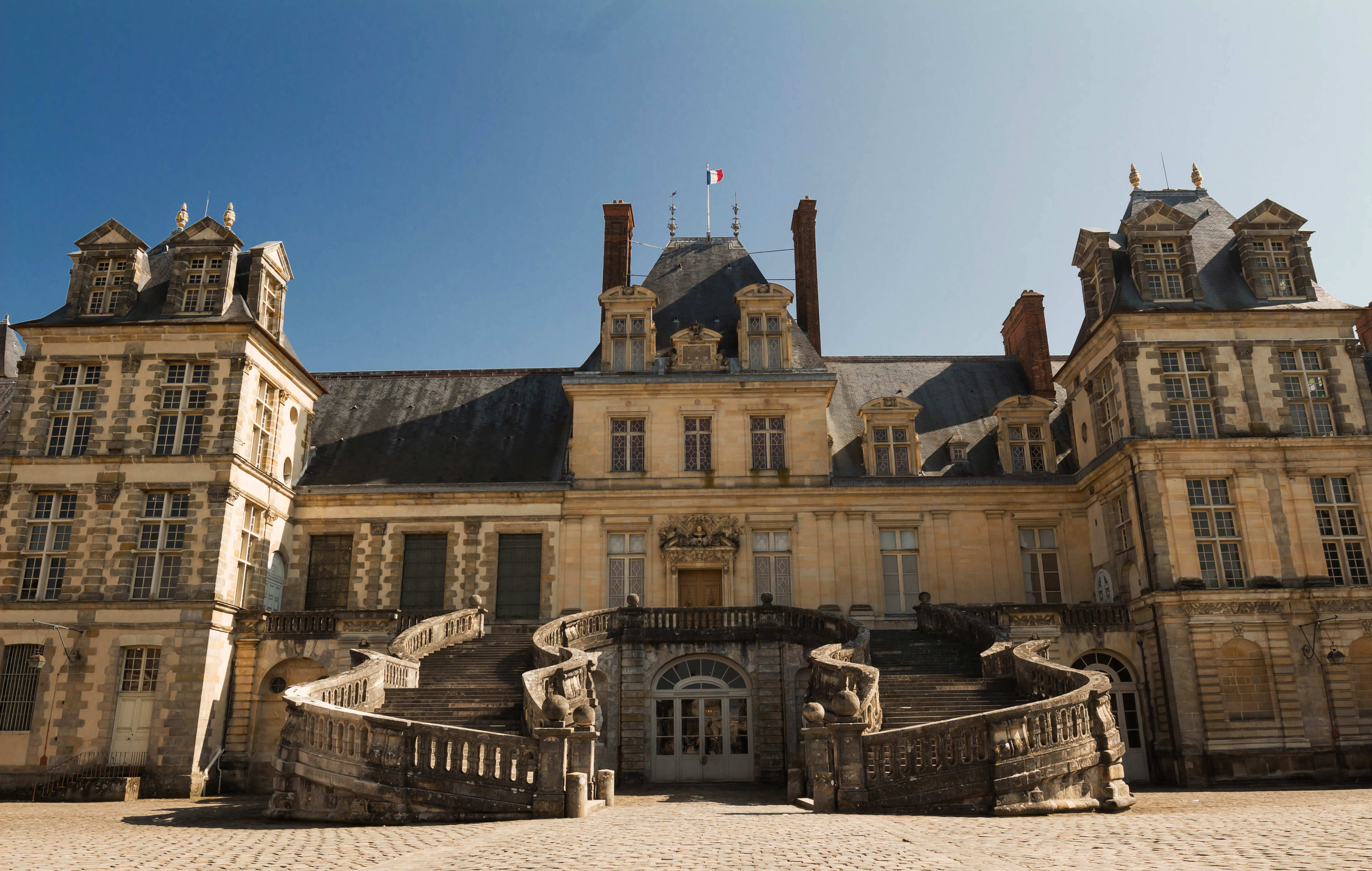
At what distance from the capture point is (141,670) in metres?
22.8

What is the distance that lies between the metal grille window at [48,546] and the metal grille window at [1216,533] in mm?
25363

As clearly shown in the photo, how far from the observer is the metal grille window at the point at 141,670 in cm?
2269

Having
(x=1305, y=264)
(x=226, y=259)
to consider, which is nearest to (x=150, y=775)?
(x=226, y=259)

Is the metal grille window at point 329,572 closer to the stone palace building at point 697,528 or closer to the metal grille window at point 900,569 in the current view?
the stone palace building at point 697,528

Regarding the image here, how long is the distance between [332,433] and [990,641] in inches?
752

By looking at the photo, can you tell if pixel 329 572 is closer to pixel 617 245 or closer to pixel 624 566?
pixel 624 566

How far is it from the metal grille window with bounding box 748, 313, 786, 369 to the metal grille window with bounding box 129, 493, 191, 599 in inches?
566

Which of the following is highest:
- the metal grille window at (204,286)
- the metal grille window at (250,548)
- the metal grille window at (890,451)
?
the metal grille window at (204,286)

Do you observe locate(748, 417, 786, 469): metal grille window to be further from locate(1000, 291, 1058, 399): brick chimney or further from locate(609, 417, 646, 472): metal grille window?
locate(1000, 291, 1058, 399): brick chimney

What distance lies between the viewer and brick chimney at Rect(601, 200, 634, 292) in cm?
3084

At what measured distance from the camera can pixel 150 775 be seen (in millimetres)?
21828

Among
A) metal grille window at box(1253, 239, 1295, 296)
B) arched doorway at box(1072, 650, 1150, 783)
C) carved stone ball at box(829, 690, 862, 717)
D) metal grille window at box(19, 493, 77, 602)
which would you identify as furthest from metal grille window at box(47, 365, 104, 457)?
metal grille window at box(1253, 239, 1295, 296)

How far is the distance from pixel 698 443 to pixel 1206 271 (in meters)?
13.6

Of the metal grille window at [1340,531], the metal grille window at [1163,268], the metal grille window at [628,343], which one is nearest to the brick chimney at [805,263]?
the metal grille window at [628,343]
